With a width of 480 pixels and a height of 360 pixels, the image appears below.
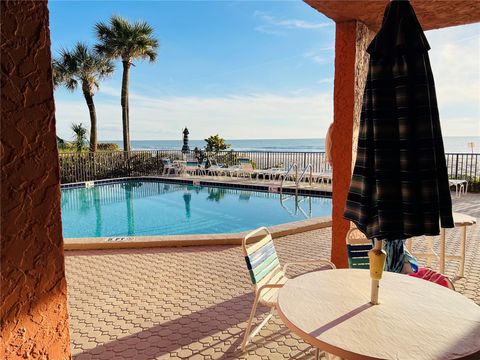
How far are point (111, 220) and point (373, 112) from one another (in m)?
7.49

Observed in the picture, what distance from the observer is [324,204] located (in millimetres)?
9125

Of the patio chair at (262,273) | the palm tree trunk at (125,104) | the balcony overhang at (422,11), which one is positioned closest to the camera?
the patio chair at (262,273)

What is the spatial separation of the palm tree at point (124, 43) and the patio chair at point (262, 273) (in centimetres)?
1361

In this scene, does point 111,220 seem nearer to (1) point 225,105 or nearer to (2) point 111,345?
(2) point 111,345

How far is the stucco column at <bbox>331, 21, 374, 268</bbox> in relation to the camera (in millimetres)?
3178

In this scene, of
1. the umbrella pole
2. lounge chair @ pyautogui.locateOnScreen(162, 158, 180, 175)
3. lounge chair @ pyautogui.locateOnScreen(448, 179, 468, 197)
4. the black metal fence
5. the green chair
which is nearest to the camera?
the umbrella pole

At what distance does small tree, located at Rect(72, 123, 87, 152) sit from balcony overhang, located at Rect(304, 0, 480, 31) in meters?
15.8

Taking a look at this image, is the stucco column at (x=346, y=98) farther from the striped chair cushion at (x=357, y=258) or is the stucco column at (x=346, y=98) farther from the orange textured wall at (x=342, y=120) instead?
the striped chair cushion at (x=357, y=258)

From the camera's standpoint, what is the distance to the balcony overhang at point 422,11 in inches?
105

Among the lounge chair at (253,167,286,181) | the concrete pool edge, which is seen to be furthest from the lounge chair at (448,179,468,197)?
the concrete pool edge

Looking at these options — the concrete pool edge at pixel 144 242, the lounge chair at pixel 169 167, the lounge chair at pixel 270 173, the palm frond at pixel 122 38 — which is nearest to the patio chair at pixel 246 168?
the lounge chair at pixel 270 173

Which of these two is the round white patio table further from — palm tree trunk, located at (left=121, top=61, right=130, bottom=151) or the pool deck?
palm tree trunk, located at (left=121, top=61, right=130, bottom=151)

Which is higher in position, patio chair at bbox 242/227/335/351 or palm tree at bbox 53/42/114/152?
palm tree at bbox 53/42/114/152

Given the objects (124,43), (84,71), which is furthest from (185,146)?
(84,71)
